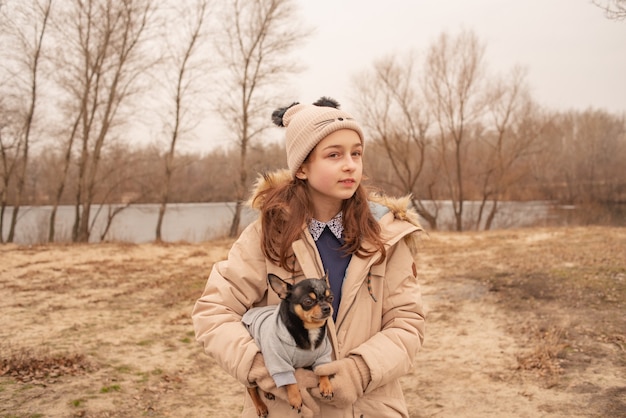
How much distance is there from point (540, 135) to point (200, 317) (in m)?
26.4

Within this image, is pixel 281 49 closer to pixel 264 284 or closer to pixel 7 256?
pixel 7 256

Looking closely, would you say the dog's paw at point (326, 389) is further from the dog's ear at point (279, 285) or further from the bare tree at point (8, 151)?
the bare tree at point (8, 151)

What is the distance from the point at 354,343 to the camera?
167 centimetres

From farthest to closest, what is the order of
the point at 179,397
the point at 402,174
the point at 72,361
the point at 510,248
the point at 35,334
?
the point at 402,174, the point at 510,248, the point at 35,334, the point at 72,361, the point at 179,397

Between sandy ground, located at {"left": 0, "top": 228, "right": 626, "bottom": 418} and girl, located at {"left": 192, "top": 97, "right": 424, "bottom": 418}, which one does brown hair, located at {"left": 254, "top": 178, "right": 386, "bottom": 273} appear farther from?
sandy ground, located at {"left": 0, "top": 228, "right": 626, "bottom": 418}

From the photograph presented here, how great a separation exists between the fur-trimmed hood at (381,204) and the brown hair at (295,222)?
0.05 meters

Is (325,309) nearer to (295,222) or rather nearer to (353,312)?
(353,312)

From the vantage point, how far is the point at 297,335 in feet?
5.08

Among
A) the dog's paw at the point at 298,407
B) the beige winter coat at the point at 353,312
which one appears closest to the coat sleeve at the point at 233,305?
the beige winter coat at the point at 353,312

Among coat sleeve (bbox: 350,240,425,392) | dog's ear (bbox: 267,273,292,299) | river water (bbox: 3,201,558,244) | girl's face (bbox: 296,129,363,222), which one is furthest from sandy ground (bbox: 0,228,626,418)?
river water (bbox: 3,201,558,244)

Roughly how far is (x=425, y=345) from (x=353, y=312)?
4.66 m

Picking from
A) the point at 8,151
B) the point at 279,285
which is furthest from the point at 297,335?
the point at 8,151

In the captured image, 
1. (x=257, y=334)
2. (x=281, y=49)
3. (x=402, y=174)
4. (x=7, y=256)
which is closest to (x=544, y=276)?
(x=257, y=334)

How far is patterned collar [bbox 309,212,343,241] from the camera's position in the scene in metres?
1.81
